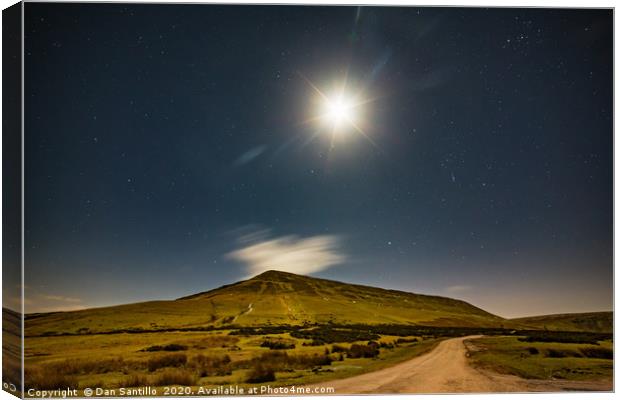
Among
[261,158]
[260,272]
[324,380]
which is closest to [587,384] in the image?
[324,380]

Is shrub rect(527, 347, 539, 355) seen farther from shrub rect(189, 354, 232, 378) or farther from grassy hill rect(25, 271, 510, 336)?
shrub rect(189, 354, 232, 378)

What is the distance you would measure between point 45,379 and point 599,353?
8208mm

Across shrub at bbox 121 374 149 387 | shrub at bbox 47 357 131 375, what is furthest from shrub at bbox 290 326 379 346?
shrub at bbox 47 357 131 375

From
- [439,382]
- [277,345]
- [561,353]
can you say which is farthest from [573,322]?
[277,345]

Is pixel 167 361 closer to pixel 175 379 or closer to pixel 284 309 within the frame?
pixel 175 379

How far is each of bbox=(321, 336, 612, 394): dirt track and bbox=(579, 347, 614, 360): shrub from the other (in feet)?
1.52

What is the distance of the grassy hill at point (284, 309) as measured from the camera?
10562 mm

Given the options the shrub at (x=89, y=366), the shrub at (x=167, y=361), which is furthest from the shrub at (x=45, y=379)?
the shrub at (x=167, y=361)

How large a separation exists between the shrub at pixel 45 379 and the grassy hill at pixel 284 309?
0.57 metres

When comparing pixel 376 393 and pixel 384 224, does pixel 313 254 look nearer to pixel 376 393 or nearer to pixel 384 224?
pixel 384 224

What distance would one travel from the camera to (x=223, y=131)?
11.0 m

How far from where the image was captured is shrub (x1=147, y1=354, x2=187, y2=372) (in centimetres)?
1041

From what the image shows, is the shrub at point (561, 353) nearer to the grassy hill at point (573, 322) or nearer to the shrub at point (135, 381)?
the grassy hill at point (573, 322)

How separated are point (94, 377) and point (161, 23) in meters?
5.31
